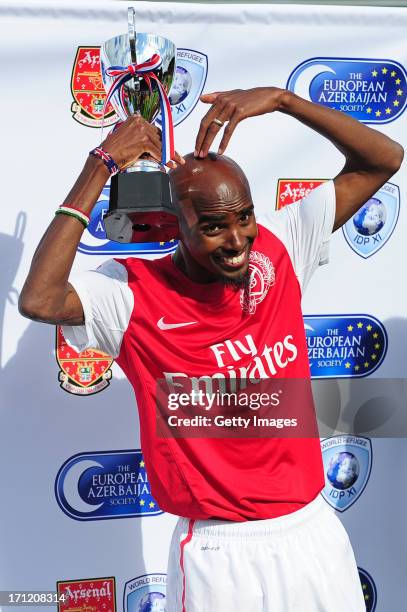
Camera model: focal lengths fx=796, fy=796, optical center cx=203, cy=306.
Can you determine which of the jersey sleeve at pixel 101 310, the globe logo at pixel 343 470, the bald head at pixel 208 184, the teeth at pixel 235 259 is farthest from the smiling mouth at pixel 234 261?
the globe logo at pixel 343 470

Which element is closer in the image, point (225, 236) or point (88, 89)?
point (225, 236)

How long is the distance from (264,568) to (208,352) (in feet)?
1.65

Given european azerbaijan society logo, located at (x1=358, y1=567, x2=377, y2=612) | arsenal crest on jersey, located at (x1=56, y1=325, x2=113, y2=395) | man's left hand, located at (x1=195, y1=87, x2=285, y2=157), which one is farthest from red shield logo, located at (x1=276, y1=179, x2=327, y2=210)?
european azerbaijan society logo, located at (x1=358, y1=567, x2=377, y2=612)

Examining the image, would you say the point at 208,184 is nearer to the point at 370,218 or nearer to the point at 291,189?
the point at 291,189

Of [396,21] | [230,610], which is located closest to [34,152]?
[396,21]

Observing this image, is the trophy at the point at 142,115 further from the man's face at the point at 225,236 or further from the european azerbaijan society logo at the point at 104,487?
the european azerbaijan society logo at the point at 104,487

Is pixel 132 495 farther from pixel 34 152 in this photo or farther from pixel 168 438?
pixel 34 152

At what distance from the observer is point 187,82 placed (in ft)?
7.62

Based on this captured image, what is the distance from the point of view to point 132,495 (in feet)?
8.13

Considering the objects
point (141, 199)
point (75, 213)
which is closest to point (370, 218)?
point (141, 199)

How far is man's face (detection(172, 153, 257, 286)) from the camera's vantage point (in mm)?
1724

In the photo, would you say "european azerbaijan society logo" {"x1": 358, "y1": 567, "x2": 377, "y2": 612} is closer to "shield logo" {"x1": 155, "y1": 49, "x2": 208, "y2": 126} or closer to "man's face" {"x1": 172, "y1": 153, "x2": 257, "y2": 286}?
"man's face" {"x1": 172, "y1": 153, "x2": 257, "y2": 286}

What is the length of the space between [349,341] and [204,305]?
82 centimetres

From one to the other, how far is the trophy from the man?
0.05m
